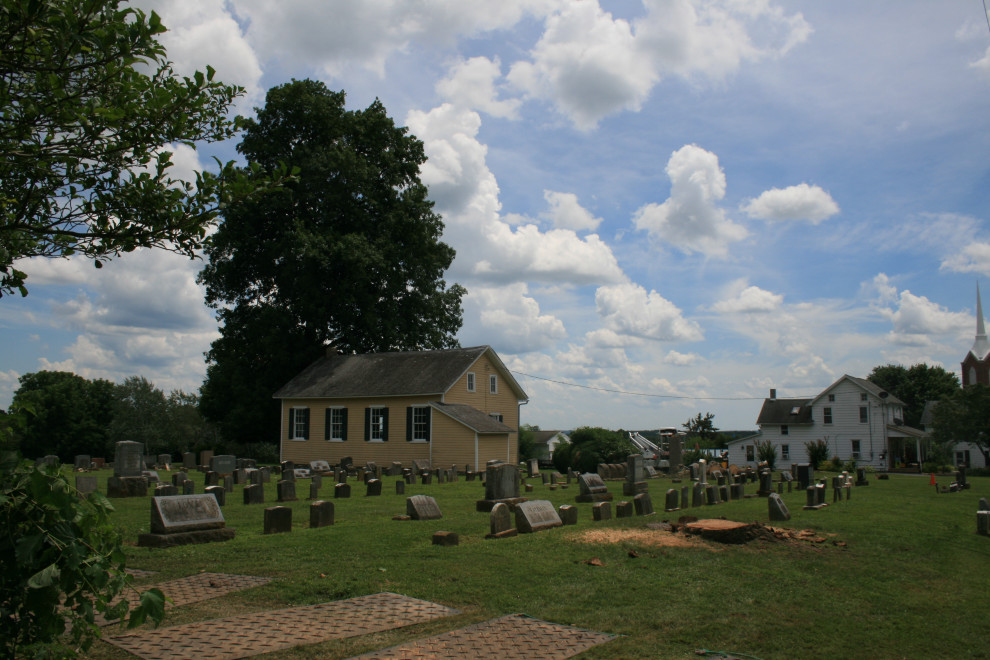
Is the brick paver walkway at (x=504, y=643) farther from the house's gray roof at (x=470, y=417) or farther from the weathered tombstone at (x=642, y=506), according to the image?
the house's gray roof at (x=470, y=417)

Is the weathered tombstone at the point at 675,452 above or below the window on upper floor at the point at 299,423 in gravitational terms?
below

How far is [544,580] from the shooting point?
8.30 m

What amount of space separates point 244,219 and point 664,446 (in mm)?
34951

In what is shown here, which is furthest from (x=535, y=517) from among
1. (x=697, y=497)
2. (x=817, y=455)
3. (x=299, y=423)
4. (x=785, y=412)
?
(x=785, y=412)

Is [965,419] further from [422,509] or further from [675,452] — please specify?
[422,509]

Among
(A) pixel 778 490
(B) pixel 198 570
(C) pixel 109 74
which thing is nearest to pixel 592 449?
(A) pixel 778 490

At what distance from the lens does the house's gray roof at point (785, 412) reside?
52.8 meters

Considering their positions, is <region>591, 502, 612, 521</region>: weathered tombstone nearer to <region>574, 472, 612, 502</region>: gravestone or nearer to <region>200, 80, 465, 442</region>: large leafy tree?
<region>574, 472, 612, 502</region>: gravestone

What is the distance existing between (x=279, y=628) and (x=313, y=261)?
102ft

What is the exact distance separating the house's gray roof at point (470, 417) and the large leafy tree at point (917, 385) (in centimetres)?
5624

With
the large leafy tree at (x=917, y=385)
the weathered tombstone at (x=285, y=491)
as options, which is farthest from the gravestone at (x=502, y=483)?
the large leafy tree at (x=917, y=385)

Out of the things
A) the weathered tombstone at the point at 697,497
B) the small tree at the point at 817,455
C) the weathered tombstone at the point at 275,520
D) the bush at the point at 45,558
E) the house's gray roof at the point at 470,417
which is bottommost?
the small tree at the point at 817,455

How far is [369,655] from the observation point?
5465 millimetres

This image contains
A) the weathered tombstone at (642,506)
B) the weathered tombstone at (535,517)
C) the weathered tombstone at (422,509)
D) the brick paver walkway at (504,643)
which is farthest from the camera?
the weathered tombstone at (642,506)
